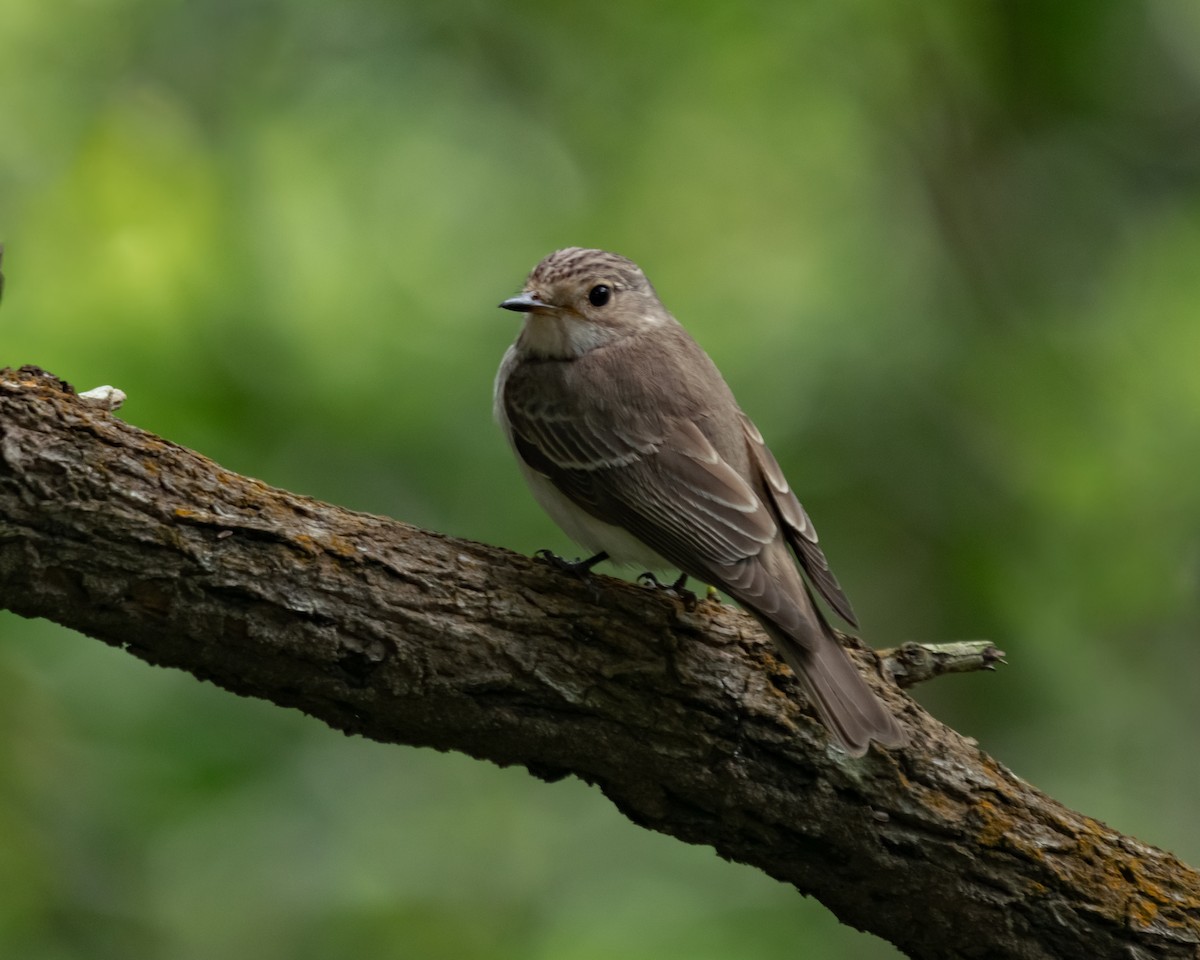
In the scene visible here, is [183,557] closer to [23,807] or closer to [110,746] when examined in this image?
[110,746]

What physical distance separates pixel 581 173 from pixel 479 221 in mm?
698

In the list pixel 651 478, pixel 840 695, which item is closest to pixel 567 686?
pixel 840 695

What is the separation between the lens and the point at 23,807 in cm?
490

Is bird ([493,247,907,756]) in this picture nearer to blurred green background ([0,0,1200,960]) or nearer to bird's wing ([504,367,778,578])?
bird's wing ([504,367,778,578])

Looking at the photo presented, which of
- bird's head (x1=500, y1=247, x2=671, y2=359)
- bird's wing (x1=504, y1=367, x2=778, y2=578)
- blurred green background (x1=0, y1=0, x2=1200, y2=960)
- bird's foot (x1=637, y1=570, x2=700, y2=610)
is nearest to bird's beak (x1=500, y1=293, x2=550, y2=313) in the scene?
bird's head (x1=500, y1=247, x2=671, y2=359)

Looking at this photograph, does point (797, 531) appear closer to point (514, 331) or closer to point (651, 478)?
point (651, 478)

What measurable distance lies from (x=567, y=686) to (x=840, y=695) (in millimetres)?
693

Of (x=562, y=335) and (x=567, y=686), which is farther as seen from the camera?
(x=562, y=335)

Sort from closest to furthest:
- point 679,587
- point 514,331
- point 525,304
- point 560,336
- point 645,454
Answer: point 679,587, point 645,454, point 525,304, point 560,336, point 514,331

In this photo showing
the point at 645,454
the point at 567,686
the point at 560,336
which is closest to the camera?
the point at 567,686

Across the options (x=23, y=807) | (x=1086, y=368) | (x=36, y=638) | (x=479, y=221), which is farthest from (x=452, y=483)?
(x=1086, y=368)

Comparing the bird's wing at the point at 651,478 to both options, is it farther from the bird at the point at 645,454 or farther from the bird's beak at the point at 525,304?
the bird's beak at the point at 525,304

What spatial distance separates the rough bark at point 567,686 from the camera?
2.93 metres

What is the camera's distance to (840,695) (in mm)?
3307
